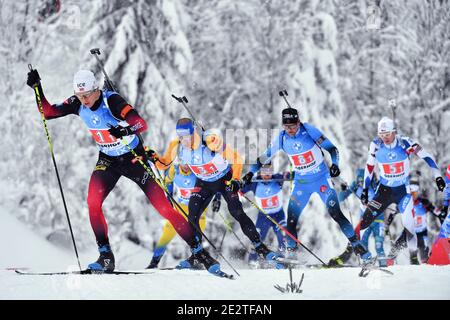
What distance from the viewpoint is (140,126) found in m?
6.04

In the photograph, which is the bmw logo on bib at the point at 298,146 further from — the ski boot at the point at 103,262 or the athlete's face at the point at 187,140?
the ski boot at the point at 103,262

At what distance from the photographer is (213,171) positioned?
24.9 ft

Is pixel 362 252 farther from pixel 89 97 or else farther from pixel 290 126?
pixel 89 97

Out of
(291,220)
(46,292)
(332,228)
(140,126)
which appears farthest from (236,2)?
(46,292)

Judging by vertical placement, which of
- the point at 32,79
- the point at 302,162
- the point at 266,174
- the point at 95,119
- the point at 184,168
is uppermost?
the point at 32,79

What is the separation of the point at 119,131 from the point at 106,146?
1.50ft

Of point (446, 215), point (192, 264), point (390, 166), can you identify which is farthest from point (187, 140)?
point (446, 215)

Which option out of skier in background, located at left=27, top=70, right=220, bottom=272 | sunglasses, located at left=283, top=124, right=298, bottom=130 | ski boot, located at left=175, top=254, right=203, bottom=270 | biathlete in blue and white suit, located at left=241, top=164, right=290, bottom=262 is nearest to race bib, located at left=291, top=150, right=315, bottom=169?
sunglasses, located at left=283, top=124, right=298, bottom=130

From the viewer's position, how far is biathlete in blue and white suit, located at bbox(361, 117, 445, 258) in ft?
26.4

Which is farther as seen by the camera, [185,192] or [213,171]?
[185,192]

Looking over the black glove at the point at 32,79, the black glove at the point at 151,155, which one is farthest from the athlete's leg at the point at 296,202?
the black glove at the point at 32,79

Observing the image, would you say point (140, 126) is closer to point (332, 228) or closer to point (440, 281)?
point (440, 281)

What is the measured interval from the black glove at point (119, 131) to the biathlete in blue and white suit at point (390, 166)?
12.5 feet

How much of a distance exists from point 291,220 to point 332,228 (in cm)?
920
